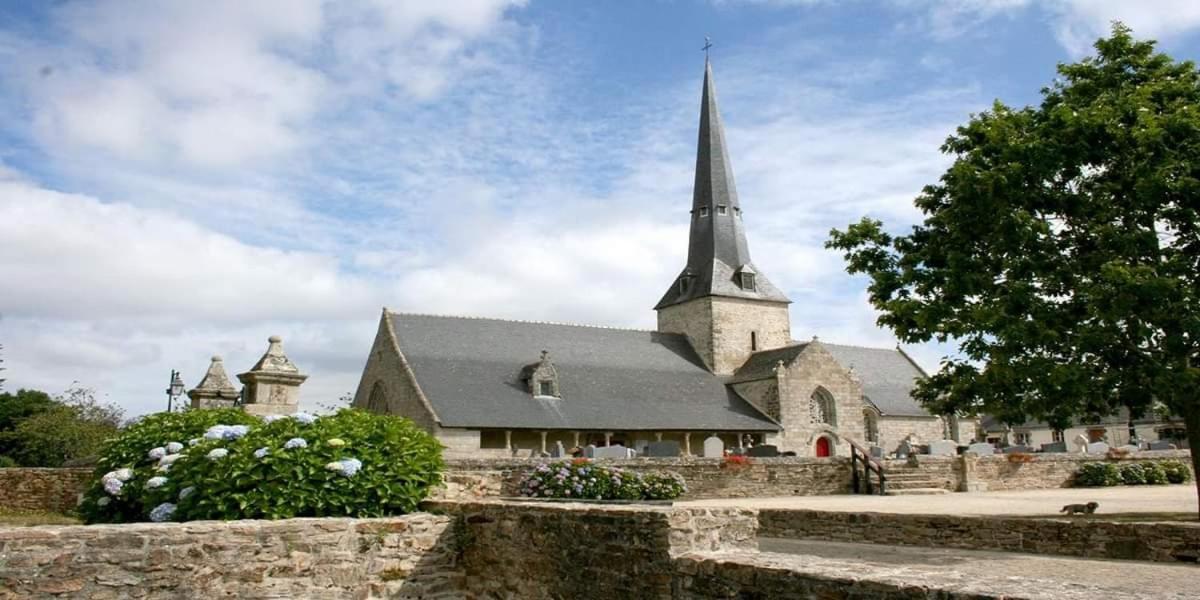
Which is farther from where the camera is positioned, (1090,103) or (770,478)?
(770,478)

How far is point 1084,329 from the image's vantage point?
36.4 feet

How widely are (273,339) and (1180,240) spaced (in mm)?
13769

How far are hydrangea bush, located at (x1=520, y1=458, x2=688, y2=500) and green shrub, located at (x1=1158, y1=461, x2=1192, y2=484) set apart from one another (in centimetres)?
1766

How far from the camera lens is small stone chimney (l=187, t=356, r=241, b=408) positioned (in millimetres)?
16828

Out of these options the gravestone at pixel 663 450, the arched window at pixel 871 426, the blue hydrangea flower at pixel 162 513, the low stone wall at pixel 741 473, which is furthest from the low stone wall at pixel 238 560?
the arched window at pixel 871 426

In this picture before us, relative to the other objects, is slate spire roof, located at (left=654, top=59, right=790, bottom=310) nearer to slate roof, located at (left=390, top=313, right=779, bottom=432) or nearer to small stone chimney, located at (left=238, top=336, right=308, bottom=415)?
slate roof, located at (left=390, top=313, right=779, bottom=432)

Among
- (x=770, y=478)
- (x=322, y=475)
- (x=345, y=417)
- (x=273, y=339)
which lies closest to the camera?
(x=322, y=475)

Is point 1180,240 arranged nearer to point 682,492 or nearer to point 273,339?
point 682,492

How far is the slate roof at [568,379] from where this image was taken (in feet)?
111

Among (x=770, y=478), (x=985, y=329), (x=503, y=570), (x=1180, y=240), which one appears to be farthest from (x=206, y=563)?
(x=770, y=478)

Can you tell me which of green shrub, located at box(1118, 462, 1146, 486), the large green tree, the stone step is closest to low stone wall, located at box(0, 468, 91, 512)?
the large green tree

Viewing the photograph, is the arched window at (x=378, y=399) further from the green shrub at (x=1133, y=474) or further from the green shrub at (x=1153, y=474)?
the green shrub at (x=1153, y=474)

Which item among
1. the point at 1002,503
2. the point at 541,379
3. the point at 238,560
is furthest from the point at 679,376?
the point at 238,560

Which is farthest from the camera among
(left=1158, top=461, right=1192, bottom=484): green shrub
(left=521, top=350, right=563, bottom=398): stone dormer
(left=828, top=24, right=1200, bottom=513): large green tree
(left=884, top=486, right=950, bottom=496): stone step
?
(left=521, top=350, right=563, bottom=398): stone dormer
